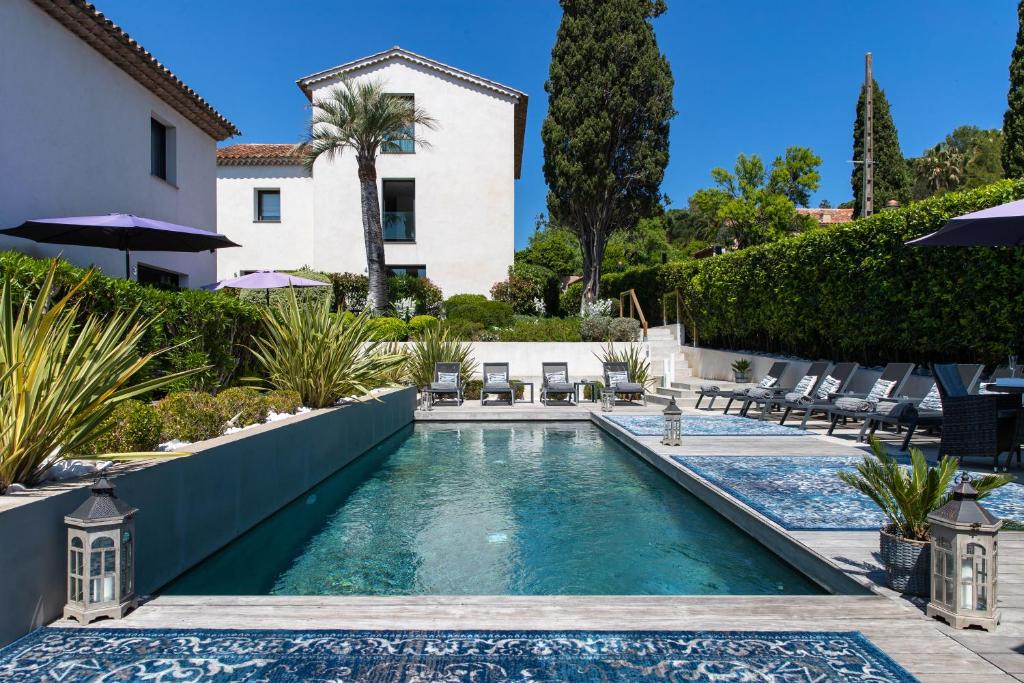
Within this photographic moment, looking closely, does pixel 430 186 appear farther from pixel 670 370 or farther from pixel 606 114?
pixel 670 370

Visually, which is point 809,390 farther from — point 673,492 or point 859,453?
point 673,492

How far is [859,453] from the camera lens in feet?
25.4

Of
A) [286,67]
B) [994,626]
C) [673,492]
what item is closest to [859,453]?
[673,492]

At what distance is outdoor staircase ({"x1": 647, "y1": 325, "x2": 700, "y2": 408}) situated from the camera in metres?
15.0

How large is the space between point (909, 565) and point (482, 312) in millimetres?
17993

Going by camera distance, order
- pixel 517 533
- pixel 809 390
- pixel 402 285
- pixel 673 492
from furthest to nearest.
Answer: pixel 402 285 < pixel 809 390 < pixel 673 492 < pixel 517 533

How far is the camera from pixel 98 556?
3.20 m

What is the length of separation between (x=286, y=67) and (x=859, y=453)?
910 inches

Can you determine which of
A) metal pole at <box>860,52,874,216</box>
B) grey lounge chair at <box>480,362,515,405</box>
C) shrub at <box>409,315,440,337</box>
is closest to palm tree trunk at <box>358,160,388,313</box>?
shrub at <box>409,315,440,337</box>

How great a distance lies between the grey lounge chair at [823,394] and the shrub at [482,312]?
37.1 feet

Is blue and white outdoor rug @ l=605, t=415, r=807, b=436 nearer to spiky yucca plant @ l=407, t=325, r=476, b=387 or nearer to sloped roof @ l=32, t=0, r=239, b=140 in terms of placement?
spiky yucca plant @ l=407, t=325, r=476, b=387

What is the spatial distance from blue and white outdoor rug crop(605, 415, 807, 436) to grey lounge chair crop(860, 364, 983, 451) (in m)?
1.27

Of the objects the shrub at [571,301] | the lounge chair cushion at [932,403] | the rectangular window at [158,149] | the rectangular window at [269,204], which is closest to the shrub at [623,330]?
the shrub at [571,301]

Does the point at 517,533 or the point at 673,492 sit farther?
the point at 673,492
